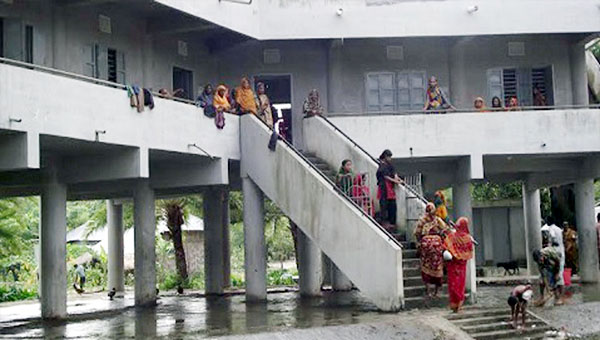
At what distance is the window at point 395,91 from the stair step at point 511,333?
33.4 ft

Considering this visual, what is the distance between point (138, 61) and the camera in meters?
21.1

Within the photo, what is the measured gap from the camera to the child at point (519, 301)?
14555 millimetres

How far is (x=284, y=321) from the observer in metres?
15.6

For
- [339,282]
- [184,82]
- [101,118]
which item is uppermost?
[184,82]

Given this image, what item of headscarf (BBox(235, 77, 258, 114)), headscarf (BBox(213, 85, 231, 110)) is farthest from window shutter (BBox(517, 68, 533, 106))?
headscarf (BBox(213, 85, 231, 110))

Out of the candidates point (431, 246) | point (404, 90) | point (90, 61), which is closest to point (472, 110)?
point (404, 90)

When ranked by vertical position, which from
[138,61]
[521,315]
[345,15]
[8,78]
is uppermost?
[345,15]

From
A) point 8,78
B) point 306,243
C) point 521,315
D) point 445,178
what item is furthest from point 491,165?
point 8,78

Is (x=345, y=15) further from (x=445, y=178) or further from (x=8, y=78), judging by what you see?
(x=8, y=78)

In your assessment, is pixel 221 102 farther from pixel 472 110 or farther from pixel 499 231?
pixel 499 231

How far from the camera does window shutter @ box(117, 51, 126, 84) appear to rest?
20.3m

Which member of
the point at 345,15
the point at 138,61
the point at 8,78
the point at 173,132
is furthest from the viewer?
the point at 345,15

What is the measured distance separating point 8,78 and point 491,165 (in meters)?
15.0

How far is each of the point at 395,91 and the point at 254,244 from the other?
6.63 metres
